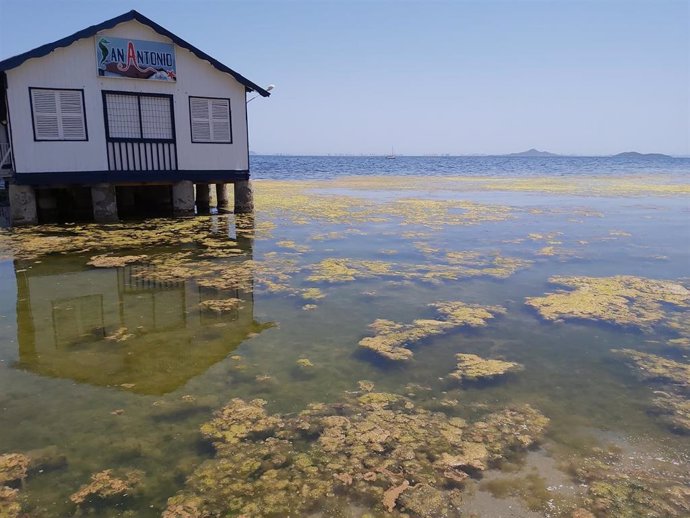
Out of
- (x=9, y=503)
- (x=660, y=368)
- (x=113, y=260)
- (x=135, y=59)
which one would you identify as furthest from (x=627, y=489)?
(x=135, y=59)

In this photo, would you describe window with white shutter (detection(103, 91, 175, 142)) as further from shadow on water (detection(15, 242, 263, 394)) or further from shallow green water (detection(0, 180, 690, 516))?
shadow on water (detection(15, 242, 263, 394))

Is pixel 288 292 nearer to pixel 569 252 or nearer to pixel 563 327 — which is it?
pixel 563 327

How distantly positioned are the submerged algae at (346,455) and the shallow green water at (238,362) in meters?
0.19

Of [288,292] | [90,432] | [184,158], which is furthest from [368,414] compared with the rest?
[184,158]

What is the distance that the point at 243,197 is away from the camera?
18688 millimetres

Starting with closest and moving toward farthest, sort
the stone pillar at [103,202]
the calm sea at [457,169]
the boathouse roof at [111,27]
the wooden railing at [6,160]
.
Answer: the boathouse roof at [111,27]
the stone pillar at [103,202]
the wooden railing at [6,160]
the calm sea at [457,169]

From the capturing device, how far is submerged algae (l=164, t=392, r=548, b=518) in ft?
11.5

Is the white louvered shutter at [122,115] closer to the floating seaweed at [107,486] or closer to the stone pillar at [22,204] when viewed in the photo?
the stone pillar at [22,204]

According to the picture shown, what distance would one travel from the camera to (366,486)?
366 cm

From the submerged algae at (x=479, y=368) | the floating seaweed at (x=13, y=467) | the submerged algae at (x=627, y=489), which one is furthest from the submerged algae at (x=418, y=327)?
the floating seaweed at (x=13, y=467)

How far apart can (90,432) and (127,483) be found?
34.0 inches

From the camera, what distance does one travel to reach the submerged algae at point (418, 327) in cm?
603

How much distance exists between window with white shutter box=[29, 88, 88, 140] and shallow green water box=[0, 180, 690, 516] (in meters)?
5.57

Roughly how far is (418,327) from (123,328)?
12.5 feet
